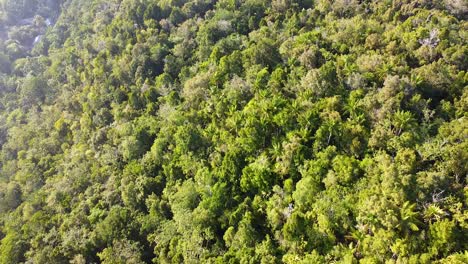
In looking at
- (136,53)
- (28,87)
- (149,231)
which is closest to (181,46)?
(136,53)

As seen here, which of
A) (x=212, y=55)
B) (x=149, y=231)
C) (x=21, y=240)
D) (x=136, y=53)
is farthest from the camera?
(x=136, y=53)

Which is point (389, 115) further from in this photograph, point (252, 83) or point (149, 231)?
point (149, 231)

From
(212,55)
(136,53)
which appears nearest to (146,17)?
(136,53)

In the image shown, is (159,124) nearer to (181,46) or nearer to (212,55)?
(212,55)

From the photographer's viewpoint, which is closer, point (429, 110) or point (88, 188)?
point (429, 110)

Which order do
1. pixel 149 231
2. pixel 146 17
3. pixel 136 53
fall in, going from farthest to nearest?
pixel 146 17, pixel 136 53, pixel 149 231

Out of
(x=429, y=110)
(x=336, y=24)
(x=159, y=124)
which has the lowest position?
(x=159, y=124)

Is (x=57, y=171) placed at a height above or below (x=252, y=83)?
below
